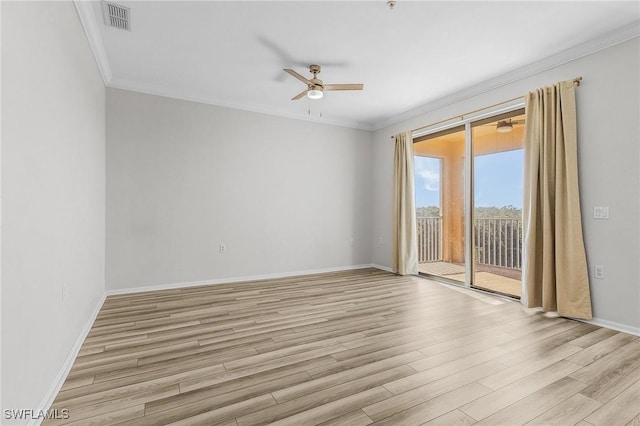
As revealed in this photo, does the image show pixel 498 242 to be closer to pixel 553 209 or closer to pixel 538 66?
pixel 553 209

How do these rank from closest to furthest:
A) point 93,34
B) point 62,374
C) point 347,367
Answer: point 62,374
point 347,367
point 93,34

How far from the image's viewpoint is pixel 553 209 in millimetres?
3240

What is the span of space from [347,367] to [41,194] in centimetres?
210

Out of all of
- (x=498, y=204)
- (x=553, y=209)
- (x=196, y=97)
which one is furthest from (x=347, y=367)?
(x=196, y=97)

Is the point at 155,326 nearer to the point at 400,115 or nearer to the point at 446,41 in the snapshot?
the point at 446,41

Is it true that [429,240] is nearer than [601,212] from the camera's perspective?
No

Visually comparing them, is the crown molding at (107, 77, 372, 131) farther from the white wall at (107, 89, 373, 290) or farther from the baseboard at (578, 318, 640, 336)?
the baseboard at (578, 318, 640, 336)

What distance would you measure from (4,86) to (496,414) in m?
2.79

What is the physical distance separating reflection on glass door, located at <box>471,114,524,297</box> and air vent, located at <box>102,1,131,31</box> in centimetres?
418

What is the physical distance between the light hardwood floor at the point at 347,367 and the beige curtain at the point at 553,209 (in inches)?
11.4

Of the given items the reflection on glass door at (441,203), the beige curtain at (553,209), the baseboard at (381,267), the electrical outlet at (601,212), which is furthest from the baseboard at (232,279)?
the electrical outlet at (601,212)

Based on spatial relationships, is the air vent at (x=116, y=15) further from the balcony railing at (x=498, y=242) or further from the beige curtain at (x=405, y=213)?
the balcony railing at (x=498, y=242)

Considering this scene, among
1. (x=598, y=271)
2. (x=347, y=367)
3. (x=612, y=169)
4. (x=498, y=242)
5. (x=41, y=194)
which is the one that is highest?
(x=612, y=169)

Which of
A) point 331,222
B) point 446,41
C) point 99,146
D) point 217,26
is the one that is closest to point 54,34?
point 217,26
